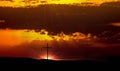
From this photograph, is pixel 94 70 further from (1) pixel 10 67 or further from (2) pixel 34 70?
(1) pixel 10 67

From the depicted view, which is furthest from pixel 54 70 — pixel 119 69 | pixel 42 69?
pixel 119 69

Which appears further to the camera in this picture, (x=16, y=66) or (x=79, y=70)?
(x=16, y=66)

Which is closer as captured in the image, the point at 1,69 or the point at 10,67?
the point at 1,69

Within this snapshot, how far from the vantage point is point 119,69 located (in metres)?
59.0

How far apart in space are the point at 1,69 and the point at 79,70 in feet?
35.3

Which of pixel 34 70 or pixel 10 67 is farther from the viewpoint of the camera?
pixel 10 67

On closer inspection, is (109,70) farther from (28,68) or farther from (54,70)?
(28,68)

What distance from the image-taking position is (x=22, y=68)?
5909cm

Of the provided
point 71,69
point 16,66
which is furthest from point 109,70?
point 16,66

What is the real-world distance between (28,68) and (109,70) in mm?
11477

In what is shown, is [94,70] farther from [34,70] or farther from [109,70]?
[34,70]

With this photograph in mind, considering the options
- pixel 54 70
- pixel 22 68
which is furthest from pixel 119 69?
pixel 22 68

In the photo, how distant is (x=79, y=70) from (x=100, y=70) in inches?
116

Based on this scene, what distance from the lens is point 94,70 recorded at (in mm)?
58156
